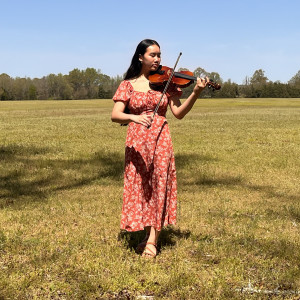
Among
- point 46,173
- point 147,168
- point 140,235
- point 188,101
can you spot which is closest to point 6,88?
point 46,173

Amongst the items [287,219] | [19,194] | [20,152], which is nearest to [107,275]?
[287,219]

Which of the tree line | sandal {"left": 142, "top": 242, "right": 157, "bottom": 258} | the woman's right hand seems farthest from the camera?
the tree line

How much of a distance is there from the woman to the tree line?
7407 cm

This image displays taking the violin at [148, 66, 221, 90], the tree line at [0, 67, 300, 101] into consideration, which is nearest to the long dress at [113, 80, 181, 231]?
the violin at [148, 66, 221, 90]

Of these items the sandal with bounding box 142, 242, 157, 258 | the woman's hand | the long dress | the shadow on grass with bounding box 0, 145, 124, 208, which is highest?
the woman's hand

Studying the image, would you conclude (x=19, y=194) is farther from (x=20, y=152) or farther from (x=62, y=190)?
(x=20, y=152)

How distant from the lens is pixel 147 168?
15.7ft

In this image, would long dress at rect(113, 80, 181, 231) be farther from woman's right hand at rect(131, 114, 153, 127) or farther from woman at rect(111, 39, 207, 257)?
woman's right hand at rect(131, 114, 153, 127)

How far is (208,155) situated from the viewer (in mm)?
12812

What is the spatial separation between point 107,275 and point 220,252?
141cm

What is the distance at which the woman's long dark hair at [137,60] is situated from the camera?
471 cm

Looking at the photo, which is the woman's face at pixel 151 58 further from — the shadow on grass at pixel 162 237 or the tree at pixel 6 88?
the tree at pixel 6 88

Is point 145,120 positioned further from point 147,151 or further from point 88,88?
point 88,88

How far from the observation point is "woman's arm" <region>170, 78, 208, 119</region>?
435 cm
